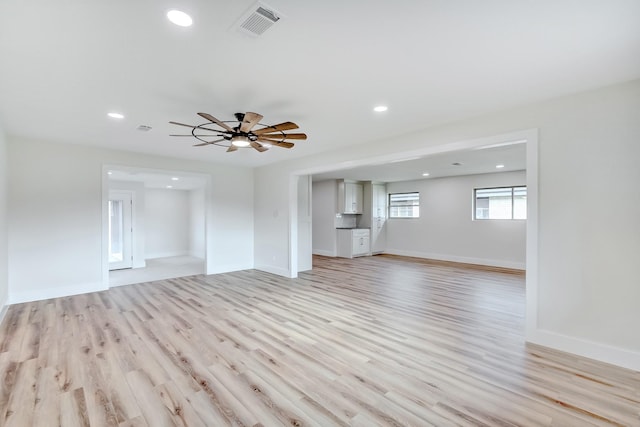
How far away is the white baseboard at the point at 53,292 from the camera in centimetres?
456

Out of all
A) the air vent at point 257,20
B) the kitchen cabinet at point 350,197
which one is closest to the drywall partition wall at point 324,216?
the kitchen cabinet at point 350,197

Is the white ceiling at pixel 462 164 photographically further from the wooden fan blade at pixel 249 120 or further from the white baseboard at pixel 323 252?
the white baseboard at pixel 323 252

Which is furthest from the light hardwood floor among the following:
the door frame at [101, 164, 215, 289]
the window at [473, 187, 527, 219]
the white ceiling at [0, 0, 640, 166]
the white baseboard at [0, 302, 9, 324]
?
the window at [473, 187, 527, 219]

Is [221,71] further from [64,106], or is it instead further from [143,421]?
[143,421]

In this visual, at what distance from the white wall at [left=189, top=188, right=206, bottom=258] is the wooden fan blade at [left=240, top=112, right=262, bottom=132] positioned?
696cm

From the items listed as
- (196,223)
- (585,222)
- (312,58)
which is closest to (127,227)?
(196,223)

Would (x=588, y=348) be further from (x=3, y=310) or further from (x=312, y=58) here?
(x=3, y=310)

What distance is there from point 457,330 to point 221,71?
11.8ft

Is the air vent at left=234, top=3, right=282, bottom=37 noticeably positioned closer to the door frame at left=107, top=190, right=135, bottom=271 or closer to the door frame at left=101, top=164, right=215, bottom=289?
the door frame at left=101, top=164, right=215, bottom=289

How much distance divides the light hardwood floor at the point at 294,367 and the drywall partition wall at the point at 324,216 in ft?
16.5

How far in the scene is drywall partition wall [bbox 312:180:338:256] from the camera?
956 cm

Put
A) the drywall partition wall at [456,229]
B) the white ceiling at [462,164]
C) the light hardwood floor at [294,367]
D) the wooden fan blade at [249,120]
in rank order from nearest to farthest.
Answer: the light hardwood floor at [294,367] < the wooden fan blade at [249,120] < the white ceiling at [462,164] < the drywall partition wall at [456,229]

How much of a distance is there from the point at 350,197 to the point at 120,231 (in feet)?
21.2

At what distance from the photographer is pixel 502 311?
13.5 ft
